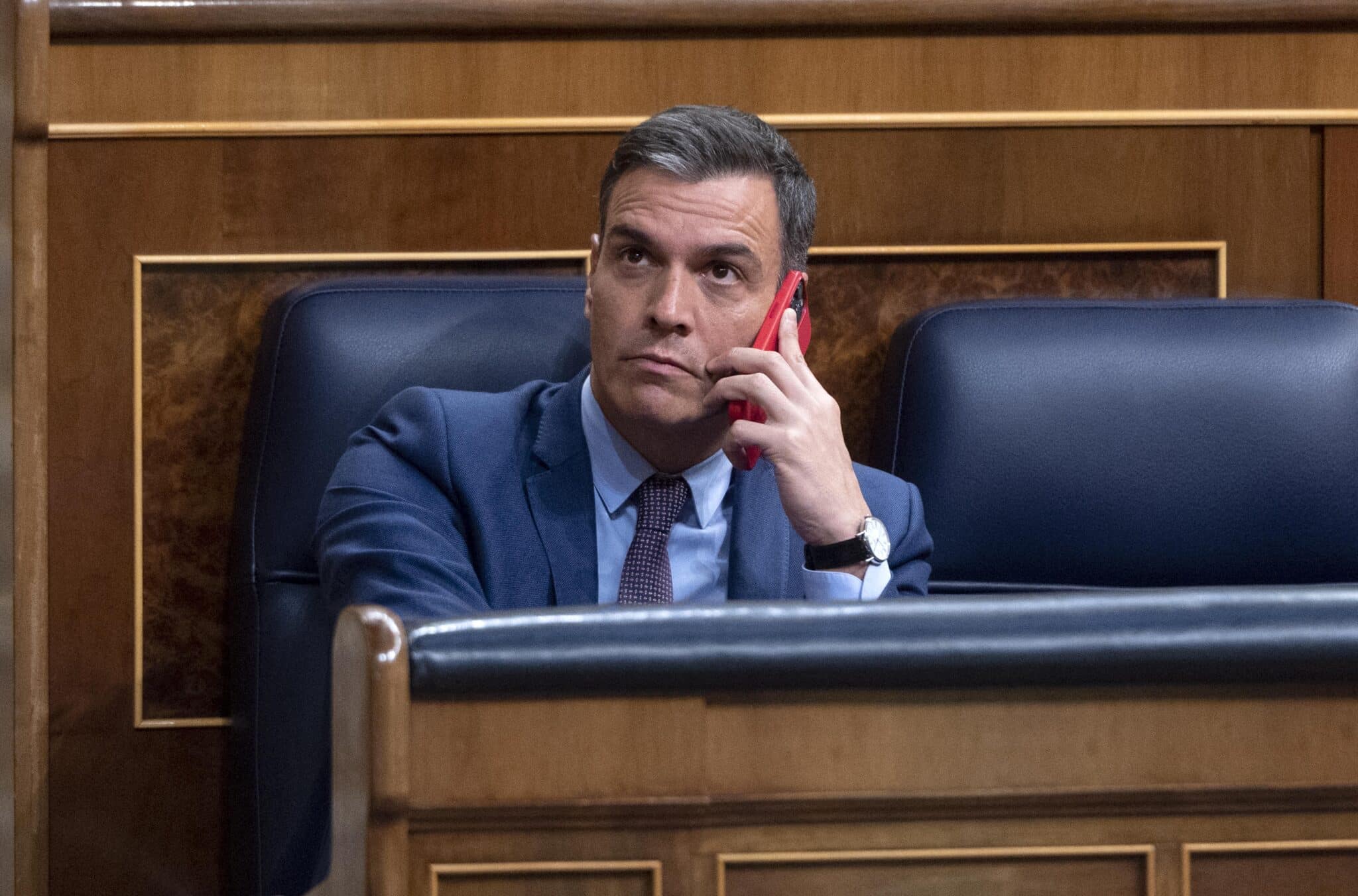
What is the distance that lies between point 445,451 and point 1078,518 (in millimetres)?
582

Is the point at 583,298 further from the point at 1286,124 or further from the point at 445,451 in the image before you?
the point at 1286,124

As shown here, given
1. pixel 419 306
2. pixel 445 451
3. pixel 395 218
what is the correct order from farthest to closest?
pixel 395 218, pixel 419 306, pixel 445 451

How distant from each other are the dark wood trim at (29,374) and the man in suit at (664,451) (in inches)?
9.0

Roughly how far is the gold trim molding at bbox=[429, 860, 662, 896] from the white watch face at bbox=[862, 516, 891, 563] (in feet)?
2.22

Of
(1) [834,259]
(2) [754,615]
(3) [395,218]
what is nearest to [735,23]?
(1) [834,259]

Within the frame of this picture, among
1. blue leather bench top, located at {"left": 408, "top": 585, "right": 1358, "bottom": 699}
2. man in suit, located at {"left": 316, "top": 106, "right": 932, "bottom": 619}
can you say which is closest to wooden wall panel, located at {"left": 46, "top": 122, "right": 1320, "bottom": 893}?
man in suit, located at {"left": 316, "top": 106, "right": 932, "bottom": 619}

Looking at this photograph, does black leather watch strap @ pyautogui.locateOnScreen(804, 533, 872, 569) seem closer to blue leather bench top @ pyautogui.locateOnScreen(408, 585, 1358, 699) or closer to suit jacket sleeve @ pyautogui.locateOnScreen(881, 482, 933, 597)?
suit jacket sleeve @ pyautogui.locateOnScreen(881, 482, 933, 597)

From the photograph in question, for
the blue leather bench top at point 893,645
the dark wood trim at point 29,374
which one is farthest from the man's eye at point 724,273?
the blue leather bench top at point 893,645

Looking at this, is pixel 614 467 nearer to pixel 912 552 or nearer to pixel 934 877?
pixel 912 552

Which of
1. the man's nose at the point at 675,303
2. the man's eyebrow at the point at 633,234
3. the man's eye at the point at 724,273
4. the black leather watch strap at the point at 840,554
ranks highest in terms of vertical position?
the man's eyebrow at the point at 633,234

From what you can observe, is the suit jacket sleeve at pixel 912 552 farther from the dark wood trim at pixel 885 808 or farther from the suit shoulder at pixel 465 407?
the dark wood trim at pixel 885 808

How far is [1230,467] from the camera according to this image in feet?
4.28

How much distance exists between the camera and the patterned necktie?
3.82 feet

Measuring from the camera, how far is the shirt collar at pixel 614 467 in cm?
122
